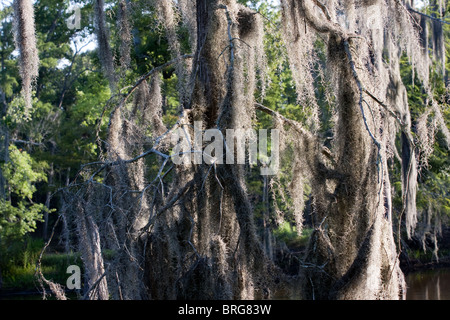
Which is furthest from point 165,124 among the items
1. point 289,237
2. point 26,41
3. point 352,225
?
point 289,237

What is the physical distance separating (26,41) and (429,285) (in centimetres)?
1254

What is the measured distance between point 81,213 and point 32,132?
15.4 metres

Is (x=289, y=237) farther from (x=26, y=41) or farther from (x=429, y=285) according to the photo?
(x=26, y=41)

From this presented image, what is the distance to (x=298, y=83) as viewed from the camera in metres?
4.06

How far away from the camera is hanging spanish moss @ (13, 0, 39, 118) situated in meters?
4.41

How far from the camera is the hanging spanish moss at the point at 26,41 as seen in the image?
4.41 meters

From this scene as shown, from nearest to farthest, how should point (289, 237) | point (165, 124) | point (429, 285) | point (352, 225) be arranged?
point (352, 225)
point (165, 124)
point (429, 285)
point (289, 237)

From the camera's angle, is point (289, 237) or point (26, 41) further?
point (289, 237)

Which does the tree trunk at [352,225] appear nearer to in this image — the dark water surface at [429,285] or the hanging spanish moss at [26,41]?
the hanging spanish moss at [26,41]

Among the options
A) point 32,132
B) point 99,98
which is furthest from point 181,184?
point 32,132

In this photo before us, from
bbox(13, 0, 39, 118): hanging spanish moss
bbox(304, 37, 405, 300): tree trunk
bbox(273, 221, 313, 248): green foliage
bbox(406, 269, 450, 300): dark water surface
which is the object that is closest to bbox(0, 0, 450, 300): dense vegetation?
bbox(273, 221, 313, 248): green foliage

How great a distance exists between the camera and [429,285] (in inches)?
553
